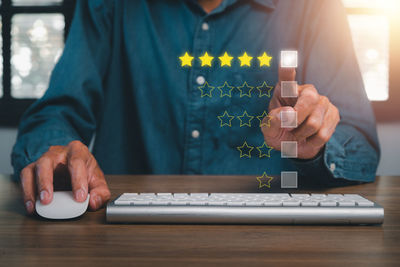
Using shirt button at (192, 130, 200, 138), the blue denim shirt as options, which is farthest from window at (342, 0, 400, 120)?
shirt button at (192, 130, 200, 138)

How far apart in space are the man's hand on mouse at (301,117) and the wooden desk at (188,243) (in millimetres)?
141

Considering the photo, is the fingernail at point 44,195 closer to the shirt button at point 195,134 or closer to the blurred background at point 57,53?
the shirt button at point 195,134

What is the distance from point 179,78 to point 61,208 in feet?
1.83

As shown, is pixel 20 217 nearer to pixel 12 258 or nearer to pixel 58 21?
pixel 12 258

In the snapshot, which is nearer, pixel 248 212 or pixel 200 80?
pixel 248 212

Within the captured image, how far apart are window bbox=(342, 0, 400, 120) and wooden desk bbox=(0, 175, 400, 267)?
1150mm

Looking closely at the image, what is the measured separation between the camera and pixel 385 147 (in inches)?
61.9

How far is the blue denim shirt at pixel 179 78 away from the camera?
821 millimetres

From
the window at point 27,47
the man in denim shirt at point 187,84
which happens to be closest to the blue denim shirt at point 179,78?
the man in denim shirt at point 187,84

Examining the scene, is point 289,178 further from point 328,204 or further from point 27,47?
point 27,47

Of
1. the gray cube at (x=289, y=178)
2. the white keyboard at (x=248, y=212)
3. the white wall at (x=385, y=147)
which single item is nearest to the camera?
the white keyboard at (x=248, y=212)

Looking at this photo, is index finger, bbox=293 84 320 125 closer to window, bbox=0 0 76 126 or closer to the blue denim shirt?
the blue denim shirt

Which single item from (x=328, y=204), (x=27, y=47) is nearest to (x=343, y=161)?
(x=328, y=204)

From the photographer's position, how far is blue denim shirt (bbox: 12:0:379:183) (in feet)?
2.69
